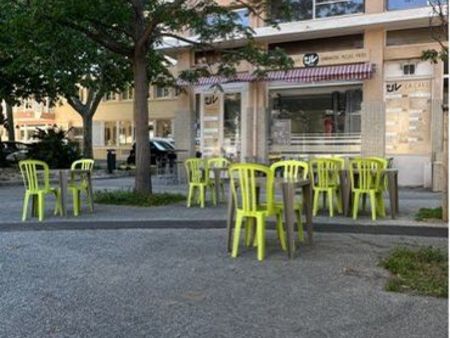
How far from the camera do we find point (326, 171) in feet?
30.9

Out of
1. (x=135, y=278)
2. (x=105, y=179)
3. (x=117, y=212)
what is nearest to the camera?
(x=135, y=278)

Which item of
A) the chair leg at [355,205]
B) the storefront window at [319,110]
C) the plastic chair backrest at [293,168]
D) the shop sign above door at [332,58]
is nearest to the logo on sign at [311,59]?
the shop sign above door at [332,58]

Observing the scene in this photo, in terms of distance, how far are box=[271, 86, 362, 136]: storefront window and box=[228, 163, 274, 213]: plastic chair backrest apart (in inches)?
411

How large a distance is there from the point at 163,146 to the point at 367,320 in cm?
2520

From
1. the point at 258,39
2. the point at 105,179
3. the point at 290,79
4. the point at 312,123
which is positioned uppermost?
the point at 258,39

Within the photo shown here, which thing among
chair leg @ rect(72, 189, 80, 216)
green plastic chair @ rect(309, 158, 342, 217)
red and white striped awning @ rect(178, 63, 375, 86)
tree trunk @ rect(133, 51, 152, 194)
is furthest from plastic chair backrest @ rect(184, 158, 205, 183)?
red and white striped awning @ rect(178, 63, 375, 86)

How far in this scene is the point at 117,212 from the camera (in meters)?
10.2

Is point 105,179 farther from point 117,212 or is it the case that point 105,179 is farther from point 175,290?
point 175,290

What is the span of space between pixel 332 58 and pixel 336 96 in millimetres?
1086

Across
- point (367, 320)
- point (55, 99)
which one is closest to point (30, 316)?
point (367, 320)

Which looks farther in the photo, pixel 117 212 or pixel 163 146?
pixel 163 146

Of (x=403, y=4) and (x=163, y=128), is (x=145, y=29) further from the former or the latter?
(x=163, y=128)

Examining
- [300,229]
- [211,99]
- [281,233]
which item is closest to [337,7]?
[211,99]

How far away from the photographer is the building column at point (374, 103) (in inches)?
615
